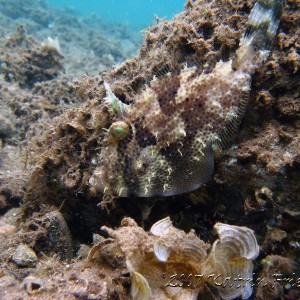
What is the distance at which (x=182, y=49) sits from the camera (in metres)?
3.48

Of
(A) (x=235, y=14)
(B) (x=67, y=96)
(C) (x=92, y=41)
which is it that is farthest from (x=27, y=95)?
(C) (x=92, y=41)

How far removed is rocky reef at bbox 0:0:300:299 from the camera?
231 centimetres

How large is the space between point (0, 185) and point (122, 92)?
292 centimetres

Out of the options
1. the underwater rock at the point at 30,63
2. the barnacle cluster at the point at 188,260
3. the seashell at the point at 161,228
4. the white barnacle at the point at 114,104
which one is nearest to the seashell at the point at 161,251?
the barnacle cluster at the point at 188,260

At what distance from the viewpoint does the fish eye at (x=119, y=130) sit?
9.46 ft

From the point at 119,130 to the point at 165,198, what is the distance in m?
1.03

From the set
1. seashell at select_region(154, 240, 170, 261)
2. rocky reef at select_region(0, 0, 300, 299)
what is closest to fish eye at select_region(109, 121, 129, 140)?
rocky reef at select_region(0, 0, 300, 299)

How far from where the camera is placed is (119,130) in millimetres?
2887

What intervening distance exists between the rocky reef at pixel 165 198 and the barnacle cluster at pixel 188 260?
2 centimetres

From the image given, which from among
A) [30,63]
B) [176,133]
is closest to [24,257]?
[176,133]

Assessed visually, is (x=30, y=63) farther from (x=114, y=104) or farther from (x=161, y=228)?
(x=161, y=228)

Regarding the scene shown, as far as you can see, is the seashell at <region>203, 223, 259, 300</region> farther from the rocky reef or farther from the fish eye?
the fish eye

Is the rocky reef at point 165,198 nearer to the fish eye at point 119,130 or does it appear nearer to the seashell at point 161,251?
the seashell at point 161,251

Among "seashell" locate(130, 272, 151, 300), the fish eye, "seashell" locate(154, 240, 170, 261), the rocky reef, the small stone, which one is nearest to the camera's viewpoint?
"seashell" locate(130, 272, 151, 300)
